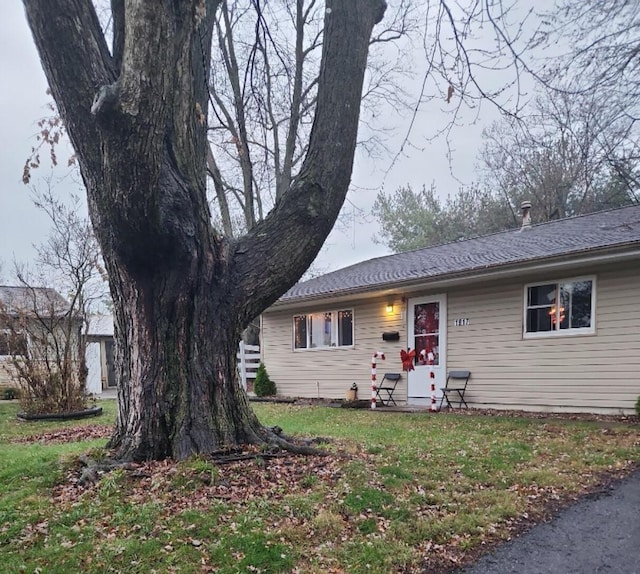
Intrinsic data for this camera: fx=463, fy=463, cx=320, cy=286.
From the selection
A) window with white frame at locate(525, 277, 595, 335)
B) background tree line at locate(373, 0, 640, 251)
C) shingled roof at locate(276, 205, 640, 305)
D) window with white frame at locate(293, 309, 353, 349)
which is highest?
background tree line at locate(373, 0, 640, 251)

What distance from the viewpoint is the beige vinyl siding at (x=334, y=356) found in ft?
34.5

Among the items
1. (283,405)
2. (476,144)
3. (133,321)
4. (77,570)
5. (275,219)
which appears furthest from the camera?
(476,144)

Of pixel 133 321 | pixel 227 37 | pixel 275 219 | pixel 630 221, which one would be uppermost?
pixel 227 37

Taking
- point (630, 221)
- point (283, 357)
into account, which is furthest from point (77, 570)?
point (283, 357)

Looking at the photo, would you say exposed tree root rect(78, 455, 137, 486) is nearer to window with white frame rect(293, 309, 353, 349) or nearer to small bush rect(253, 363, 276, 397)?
window with white frame rect(293, 309, 353, 349)

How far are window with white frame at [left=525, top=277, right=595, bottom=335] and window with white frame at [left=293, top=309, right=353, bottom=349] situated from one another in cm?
430

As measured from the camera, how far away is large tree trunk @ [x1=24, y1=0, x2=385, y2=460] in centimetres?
306

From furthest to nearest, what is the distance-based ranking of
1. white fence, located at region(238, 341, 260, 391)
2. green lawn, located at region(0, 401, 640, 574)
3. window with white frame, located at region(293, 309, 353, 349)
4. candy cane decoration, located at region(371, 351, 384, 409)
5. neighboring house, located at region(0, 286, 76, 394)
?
white fence, located at region(238, 341, 260, 391)
window with white frame, located at region(293, 309, 353, 349)
candy cane decoration, located at region(371, 351, 384, 409)
neighboring house, located at region(0, 286, 76, 394)
green lawn, located at region(0, 401, 640, 574)

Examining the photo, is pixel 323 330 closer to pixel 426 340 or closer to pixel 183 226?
pixel 426 340

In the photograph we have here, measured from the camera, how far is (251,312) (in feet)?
14.5

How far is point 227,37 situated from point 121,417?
661 centimetres

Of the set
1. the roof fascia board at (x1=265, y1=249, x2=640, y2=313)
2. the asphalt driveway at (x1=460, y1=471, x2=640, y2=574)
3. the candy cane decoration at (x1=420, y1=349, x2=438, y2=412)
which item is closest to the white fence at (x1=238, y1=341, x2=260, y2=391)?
the roof fascia board at (x1=265, y1=249, x2=640, y2=313)

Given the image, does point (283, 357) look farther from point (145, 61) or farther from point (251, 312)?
point (145, 61)

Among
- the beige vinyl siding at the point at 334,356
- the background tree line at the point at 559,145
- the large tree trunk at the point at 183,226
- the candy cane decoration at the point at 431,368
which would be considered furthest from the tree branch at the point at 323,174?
the beige vinyl siding at the point at 334,356
